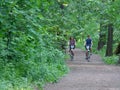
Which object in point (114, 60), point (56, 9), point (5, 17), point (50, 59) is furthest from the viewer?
point (114, 60)

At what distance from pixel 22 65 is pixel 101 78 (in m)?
4.22

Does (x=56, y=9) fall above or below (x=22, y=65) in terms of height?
above

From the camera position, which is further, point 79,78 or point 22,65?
point 79,78

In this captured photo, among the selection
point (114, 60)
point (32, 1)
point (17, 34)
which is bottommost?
point (114, 60)

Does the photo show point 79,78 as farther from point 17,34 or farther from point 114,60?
point 114,60

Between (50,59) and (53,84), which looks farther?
(50,59)

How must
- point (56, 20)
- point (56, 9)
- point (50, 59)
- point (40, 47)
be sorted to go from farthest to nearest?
1. point (56, 9)
2. point (56, 20)
3. point (50, 59)
4. point (40, 47)

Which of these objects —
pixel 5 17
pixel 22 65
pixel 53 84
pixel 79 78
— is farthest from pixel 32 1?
pixel 79 78

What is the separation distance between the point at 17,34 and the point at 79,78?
4.24 meters

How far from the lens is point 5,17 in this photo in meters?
12.1

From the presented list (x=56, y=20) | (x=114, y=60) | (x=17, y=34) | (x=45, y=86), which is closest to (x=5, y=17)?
(x=17, y=34)

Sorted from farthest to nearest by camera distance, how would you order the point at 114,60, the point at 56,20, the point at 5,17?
the point at 114,60 < the point at 56,20 < the point at 5,17

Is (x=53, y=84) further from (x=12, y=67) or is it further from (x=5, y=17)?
(x=5, y=17)

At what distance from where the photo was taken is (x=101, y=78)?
52.0ft
